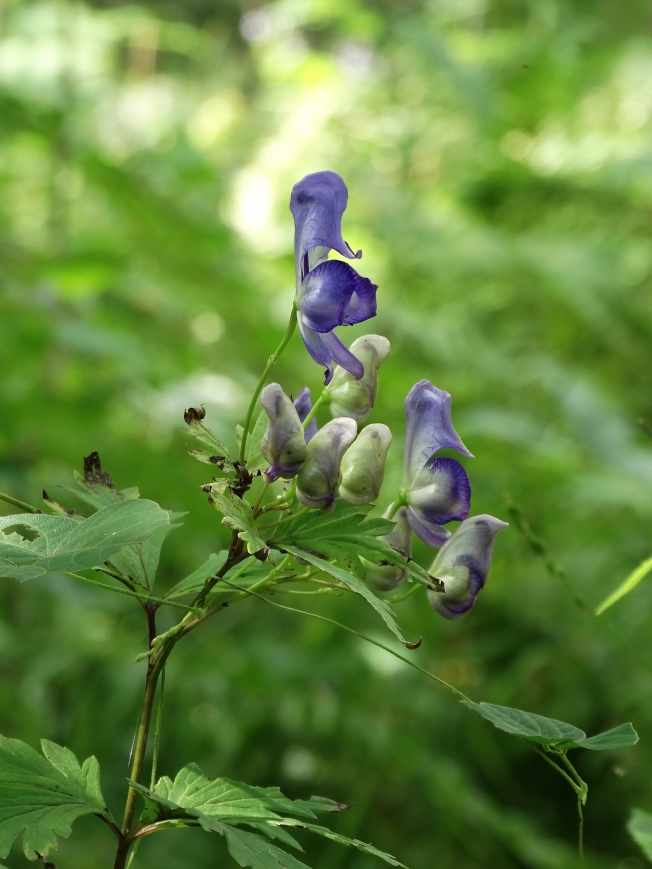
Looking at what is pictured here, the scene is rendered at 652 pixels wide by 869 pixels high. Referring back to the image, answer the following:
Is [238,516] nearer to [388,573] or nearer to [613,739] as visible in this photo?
[388,573]

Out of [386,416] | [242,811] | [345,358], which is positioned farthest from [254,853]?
[386,416]

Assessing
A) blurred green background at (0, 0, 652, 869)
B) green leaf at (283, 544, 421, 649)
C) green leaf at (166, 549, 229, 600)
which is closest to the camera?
green leaf at (283, 544, 421, 649)

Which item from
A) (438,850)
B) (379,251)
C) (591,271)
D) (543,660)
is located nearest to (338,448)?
(438,850)

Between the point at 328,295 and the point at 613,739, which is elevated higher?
the point at 328,295

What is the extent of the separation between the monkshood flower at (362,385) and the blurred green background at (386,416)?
58cm

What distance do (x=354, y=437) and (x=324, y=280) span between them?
79 millimetres

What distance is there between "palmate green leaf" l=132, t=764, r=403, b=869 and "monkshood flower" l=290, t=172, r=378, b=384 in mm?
211

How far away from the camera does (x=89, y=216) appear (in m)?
3.07

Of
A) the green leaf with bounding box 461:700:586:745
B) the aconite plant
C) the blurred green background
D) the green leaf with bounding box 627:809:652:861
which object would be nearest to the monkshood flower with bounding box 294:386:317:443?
the aconite plant

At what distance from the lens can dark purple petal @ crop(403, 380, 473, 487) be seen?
461 mm

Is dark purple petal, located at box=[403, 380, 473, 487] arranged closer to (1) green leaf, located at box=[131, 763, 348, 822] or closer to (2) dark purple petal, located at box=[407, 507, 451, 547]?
(2) dark purple petal, located at box=[407, 507, 451, 547]

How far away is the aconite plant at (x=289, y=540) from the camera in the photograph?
15.0 inches

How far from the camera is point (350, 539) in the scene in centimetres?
40

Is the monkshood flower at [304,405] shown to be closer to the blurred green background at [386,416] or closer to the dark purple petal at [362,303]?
the dark purple petal at [362,303]
